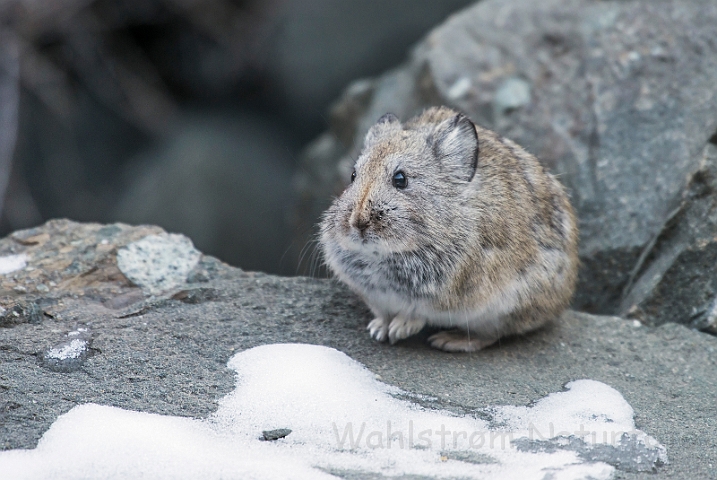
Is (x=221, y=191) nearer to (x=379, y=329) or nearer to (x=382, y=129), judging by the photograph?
(x=382, y=129)

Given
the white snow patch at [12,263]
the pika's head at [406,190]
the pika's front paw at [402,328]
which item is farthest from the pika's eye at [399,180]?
the white snow patch at [12,263]

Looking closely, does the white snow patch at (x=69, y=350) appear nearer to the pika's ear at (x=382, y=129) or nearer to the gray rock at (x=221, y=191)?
the pika's ear at (x=382, y=129)

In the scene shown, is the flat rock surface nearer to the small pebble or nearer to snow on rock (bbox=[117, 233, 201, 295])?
snow on rock (bbox=[117, 233, 201, 295])

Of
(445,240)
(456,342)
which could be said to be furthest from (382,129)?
(456,342)

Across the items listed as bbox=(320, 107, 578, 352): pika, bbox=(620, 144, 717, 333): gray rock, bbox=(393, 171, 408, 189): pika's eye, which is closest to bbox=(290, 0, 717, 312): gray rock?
bbox=(620, 144, 717, 333): gray rock

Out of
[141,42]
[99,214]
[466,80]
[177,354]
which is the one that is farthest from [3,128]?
[177,354]
